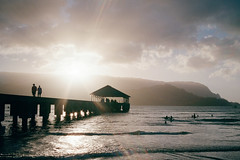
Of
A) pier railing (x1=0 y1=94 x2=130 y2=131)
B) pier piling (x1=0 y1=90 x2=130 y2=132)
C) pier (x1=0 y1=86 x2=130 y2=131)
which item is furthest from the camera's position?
pier (x1=0 y1=86 x2=130 y2=131)

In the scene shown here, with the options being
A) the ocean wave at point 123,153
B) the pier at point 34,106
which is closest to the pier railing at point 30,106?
the pier at point 34,106

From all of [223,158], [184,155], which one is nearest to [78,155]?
[184,155]

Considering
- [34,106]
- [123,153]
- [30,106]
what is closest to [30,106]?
[30,106]

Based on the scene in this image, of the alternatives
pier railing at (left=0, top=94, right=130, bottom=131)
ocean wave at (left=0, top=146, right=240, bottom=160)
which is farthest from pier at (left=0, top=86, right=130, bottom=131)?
ocean wave at (left=0, top=146, right=240, bottom=160)

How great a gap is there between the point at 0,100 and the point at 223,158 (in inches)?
452

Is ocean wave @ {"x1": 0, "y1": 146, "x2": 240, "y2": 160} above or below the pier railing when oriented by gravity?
below

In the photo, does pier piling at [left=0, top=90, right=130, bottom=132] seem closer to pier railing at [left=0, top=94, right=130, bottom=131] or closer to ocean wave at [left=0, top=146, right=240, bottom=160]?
pier railing at [left=0, top=94, right=130, bottom=131]

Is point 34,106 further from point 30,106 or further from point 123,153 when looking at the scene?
point 123,153

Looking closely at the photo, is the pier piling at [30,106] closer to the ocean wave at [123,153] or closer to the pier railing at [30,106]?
the pier railing at [30,106]

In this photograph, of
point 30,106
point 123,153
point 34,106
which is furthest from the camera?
point 34,106

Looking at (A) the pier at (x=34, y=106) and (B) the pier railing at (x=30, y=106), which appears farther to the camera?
(A) the pier at (x=34, y=106)

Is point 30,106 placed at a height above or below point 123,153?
above

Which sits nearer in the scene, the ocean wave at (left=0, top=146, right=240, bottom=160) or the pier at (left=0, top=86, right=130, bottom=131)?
the ocean wave at (left=0, top=146, right=240, bottom=160)

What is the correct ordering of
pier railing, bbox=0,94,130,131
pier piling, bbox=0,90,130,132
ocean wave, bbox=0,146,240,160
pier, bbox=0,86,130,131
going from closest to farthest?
ocean wave, bbox=0,146,240,160
pier railing, bbox=0,94,130,131
pier piling, bbox=0,90,130,132
pier, bbox=0,86,130,131
